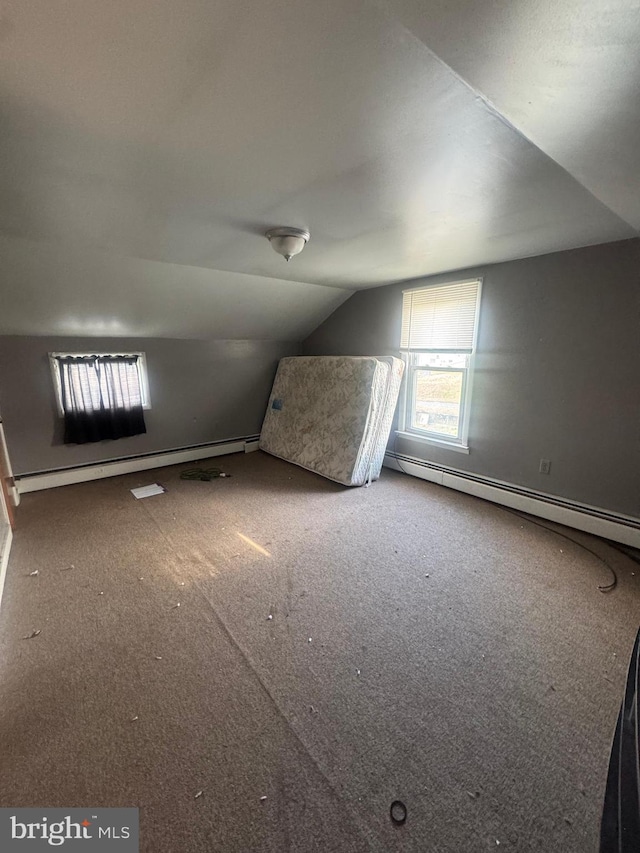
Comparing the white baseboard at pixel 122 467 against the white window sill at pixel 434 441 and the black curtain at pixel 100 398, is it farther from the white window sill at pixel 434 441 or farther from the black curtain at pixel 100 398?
the white window sill at pixel 434 441

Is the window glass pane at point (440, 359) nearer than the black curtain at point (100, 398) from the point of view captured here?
Yes

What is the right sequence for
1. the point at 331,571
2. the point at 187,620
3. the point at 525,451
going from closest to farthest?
the point at 187,620 → the point at 331,571 → the point at 525,451

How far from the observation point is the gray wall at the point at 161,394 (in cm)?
346

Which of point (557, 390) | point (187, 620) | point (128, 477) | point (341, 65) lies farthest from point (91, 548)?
point (557, 390)

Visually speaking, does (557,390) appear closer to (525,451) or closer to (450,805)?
(525,451)

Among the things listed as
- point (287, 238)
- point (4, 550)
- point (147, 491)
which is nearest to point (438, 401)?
point (287, 238)

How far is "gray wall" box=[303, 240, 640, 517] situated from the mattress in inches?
35.0

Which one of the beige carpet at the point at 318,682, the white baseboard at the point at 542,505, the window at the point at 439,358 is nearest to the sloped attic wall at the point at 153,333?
the window at the point at 439,358

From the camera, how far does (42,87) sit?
3.28ft

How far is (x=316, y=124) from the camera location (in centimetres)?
117

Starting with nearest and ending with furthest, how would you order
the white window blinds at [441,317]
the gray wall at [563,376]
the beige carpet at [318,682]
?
1. the beige carpet at [318,682]
2. the gray wall at [563,376]
3. the white window blinds at [441,317]

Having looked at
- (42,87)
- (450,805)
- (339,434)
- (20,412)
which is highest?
(42,87)

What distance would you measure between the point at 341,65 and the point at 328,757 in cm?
221

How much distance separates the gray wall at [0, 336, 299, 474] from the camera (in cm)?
346
